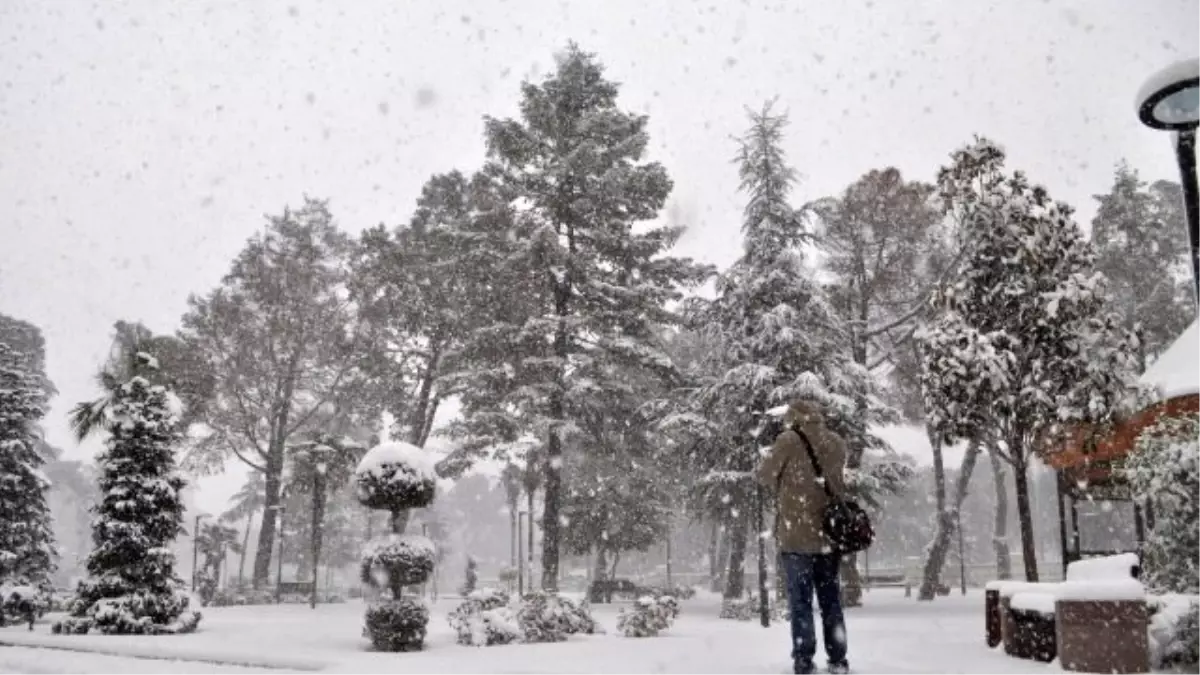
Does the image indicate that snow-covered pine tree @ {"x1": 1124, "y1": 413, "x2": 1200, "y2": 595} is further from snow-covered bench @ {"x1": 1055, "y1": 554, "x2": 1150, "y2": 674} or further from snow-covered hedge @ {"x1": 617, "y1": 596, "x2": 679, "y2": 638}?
snow-covered hedge @ {"x1": 617, "y1": 596, "x2": 679, "y2": 638}

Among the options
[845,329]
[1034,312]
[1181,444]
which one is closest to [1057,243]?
[1034,312]

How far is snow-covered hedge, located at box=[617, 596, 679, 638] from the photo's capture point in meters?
11.9

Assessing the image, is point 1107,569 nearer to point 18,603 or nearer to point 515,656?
point 515,656

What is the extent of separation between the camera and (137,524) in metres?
13.2

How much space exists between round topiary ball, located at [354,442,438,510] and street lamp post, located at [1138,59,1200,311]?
8841mm

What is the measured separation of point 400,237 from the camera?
29.1m

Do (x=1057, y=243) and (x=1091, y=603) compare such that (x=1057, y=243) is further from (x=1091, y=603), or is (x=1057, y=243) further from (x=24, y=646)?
(x=24, y=646)

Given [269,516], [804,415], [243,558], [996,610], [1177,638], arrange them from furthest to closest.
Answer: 1. [243,558]
2. [269,516]
3. [996,610]
4. [1177,638]
5. [804,415]

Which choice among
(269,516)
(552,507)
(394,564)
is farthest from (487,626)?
(269,516)

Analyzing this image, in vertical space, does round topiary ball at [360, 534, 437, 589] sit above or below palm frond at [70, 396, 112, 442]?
below

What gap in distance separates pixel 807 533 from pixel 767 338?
45.2ft

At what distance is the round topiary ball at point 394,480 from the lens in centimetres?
1082

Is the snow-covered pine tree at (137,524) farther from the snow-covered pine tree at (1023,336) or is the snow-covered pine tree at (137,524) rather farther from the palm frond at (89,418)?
the snow-covered pine tree at (1023,336)

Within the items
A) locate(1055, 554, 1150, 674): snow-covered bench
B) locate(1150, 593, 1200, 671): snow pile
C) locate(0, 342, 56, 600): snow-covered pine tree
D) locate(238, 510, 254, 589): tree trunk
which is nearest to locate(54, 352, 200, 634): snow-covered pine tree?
locate(0, 342, 56, 600): snow-covered pine tree
